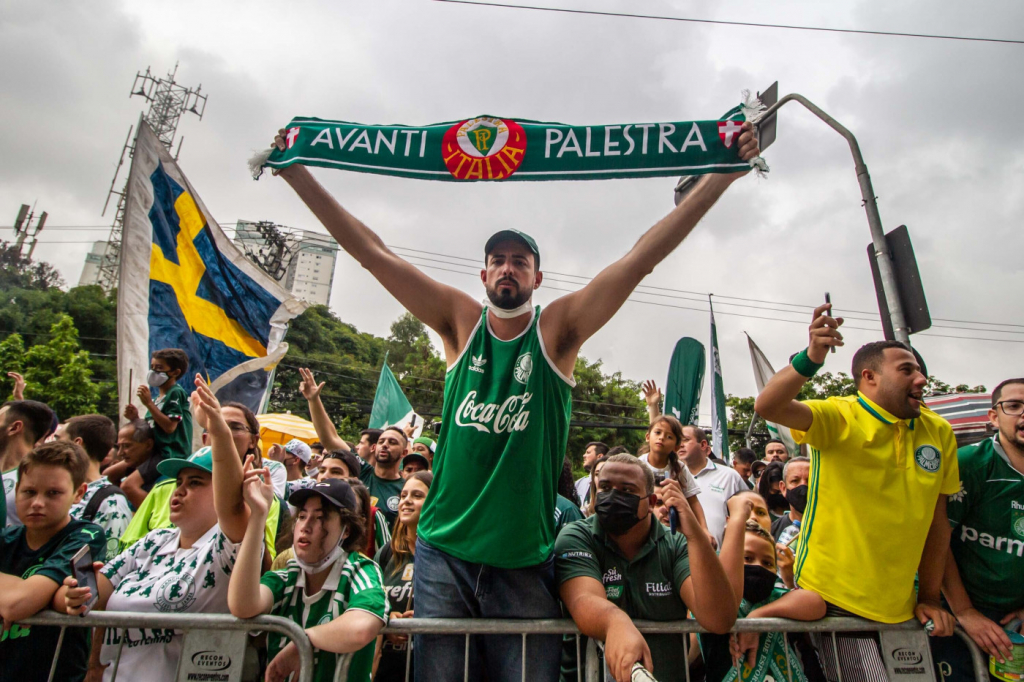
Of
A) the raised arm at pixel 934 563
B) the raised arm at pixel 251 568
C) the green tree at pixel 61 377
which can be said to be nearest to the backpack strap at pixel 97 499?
the raised arm at pixel 251 568

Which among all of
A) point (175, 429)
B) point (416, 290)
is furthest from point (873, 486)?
point (175, 429)

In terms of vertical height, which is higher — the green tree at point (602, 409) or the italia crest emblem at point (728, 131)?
the green tree at point (602, 409)

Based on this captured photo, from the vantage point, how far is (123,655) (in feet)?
8.75

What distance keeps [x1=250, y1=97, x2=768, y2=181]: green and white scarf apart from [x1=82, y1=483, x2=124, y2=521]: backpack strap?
2.35m

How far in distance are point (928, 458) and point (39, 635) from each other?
416 cm

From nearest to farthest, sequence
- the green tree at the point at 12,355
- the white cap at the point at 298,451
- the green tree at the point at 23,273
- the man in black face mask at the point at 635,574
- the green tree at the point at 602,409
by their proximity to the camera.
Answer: the man in black face mask at the point at 635,574 → the white cap at the point at 298,451 → the green tree at the point at 12,355 → the green tree at the point at 602,409 → the green tree at the point at 23,273

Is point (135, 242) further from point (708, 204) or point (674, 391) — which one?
point (674, 391)

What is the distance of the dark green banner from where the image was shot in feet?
9.80

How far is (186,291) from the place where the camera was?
648 centimetres

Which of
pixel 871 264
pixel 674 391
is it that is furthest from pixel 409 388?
pixel 871 264

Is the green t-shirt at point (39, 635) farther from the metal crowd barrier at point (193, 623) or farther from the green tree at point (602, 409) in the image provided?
the green tree at point (602, 409)

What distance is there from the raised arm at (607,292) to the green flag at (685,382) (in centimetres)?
606

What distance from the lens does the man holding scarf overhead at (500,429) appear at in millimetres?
2271

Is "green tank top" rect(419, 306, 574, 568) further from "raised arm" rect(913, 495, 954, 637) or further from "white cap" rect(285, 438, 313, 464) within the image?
"white cap" rect(285, 438, 313, 464)
